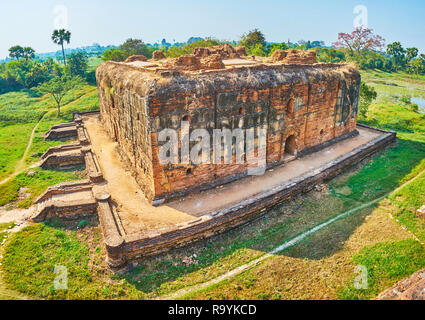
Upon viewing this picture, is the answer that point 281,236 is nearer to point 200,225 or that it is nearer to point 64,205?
point 200,225

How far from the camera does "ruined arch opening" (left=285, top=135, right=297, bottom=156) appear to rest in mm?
12952

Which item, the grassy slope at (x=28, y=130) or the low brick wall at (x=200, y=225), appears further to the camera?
the grassy slope at (x=28, y=130)

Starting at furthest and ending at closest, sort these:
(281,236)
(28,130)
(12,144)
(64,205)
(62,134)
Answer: (28,130) → (62,134) → (12,144) → (64,205) → (281,236)

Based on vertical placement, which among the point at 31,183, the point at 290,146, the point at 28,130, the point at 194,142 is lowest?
the point at 31,183

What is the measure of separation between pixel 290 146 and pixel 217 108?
4.78 metres

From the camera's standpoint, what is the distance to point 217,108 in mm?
9859

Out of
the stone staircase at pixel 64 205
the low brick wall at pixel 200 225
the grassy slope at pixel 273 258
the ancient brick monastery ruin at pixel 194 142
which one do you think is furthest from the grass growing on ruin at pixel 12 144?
the low brick wall at pixel 200 225

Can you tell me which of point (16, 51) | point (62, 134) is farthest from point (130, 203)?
point (16, 51)

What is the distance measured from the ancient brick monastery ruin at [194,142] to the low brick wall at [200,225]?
0.03 meters

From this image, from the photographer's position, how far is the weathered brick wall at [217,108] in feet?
29.8

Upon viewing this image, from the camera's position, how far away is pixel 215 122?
393 inches

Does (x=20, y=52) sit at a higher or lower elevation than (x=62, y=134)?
higher

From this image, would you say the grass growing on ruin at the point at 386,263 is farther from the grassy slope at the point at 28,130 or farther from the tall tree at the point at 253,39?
the tall tree at the point at 253,39

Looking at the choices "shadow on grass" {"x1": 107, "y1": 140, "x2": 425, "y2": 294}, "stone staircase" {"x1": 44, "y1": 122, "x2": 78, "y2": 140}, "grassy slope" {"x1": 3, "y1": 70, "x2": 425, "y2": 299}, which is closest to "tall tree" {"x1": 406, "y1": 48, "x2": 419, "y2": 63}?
"shadow on grass" {"x1": 107, "y1": 140, "x2": 425, "y2": 294}
